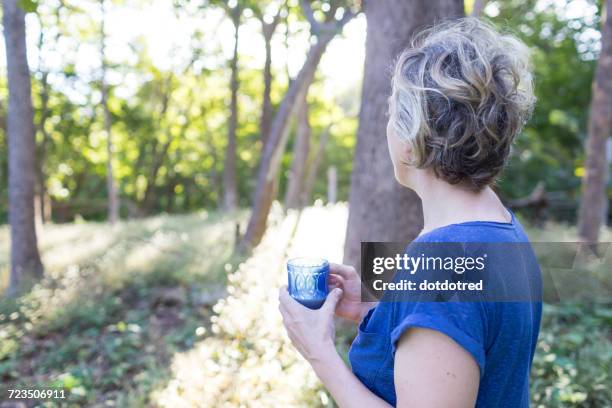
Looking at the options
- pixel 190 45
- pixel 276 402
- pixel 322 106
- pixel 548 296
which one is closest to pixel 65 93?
pixel 190 45

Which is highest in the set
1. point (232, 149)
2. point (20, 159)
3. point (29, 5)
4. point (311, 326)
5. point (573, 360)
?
point (29, 5)

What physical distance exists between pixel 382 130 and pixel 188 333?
2.78 m

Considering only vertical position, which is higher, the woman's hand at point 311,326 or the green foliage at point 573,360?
the woman's hand at point 311,326

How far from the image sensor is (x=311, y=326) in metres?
1.39

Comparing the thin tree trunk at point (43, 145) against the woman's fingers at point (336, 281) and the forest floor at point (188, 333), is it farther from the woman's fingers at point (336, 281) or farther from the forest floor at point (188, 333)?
the woman's fingers at point (336, 281)

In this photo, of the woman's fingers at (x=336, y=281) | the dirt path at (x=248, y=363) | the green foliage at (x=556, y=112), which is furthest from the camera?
the green foliage at (x=556, y=112)

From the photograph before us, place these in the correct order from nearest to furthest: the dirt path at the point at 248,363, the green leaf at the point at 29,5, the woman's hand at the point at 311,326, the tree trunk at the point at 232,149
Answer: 1. the woman's hand at the point at 311,326
2. the dirt path at the point at 248,363
3. the green leaf at the point at 29,5
4. the tree trunk at the point at 232,149

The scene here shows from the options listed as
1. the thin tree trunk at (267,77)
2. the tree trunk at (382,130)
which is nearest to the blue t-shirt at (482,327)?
the tree trunk at (382,130)

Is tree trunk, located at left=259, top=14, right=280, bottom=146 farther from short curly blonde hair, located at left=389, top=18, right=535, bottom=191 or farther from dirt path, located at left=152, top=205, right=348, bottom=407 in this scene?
short curly blonde hair, located at left=389, top=18, right=535, bottom=191

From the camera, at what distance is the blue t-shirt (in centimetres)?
106

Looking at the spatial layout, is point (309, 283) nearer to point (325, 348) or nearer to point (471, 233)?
point (325, 348)

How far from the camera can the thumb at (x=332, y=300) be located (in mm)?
1422

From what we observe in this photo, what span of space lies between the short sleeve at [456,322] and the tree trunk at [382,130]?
279cm

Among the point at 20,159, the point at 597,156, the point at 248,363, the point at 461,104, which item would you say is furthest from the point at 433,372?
the point at 597,156
